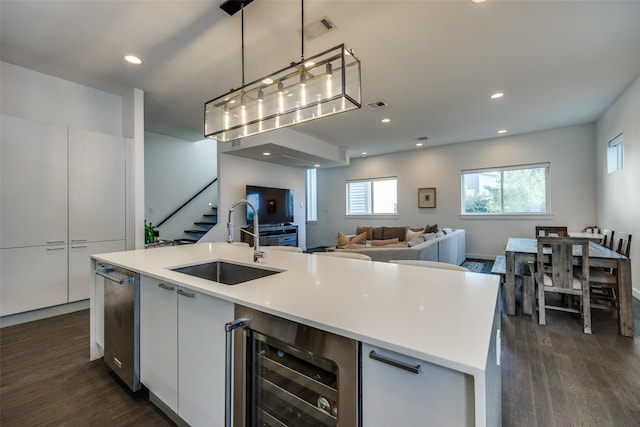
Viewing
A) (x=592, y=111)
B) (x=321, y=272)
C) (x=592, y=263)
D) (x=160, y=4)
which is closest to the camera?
(x=321, y=272)

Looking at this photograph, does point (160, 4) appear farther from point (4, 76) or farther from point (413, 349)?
point (413, 349)

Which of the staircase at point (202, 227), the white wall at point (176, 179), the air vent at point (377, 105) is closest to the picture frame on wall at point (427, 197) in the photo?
the air vent at point (377, 105)

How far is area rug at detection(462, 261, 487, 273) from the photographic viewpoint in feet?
17.6

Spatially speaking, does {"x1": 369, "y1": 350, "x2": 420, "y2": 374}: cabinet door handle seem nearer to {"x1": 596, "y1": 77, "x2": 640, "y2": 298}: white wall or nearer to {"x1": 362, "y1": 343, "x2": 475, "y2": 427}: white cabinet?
{"x1": 362, "y1": 343, "x2": 475, "y2": 427}: white cabinet

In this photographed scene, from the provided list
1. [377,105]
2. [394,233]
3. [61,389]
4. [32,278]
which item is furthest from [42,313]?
[394,233]

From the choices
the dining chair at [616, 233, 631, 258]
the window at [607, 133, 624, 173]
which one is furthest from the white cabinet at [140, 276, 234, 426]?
the window at [607, 133, 624, 173]

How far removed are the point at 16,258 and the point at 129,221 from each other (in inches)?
42.0

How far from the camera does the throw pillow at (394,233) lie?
6.65 metres

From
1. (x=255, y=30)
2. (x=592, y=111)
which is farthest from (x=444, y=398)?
(x=592, y=111)

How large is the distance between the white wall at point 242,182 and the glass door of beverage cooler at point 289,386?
457cm

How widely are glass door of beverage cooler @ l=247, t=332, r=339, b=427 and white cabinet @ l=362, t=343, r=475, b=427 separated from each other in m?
0.14

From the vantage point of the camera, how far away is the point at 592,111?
462 cm

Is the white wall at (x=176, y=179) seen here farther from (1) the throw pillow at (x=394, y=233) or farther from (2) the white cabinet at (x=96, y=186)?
(1) the throw pillow at (x=394, y=233)

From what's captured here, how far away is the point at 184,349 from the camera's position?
55.4 inches
